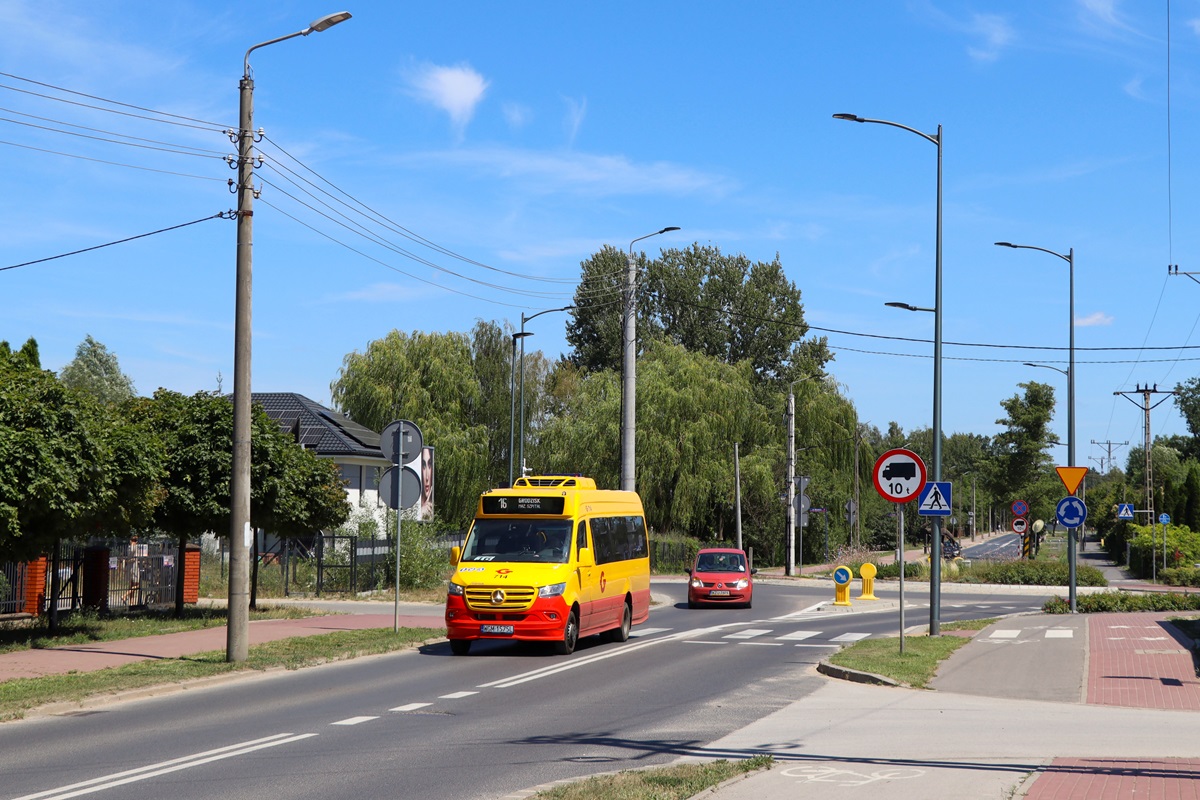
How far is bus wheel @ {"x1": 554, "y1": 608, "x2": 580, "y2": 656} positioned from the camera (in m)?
20.1

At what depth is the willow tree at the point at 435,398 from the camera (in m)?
56.9

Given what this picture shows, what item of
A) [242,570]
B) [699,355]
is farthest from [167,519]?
[699,355]

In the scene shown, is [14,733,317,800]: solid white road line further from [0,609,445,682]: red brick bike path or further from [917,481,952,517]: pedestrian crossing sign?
[917,481,952,517]: pedestrian crossing sign

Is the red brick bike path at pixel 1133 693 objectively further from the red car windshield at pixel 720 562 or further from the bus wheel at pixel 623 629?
the red car windshield at pixel 720 562

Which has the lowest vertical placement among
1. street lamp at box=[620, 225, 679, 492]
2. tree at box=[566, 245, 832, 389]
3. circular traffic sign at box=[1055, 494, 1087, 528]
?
circular traffic sign at box=[1055, 494, 1087, 528]

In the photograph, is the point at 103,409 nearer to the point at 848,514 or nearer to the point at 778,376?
the point at 848,514

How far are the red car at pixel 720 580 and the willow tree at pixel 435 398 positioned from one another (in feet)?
77.3

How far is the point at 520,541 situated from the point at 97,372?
80187mm

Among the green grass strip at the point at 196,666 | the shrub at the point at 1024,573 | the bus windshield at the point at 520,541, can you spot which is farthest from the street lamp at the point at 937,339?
the shrub at the point at 1024,573

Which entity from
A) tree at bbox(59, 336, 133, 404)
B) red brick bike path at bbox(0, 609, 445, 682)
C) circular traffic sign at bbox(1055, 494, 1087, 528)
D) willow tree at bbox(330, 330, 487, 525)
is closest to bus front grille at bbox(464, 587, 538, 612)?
red brick bike path at bbox(0, 609, 445, 682)

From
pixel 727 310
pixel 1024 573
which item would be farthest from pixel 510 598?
pixel 727 310

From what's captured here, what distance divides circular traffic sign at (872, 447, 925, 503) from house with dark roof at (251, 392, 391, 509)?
37.1 m

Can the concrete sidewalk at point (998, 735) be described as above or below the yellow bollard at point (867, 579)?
above

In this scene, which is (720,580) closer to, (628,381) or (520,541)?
(628,381)
